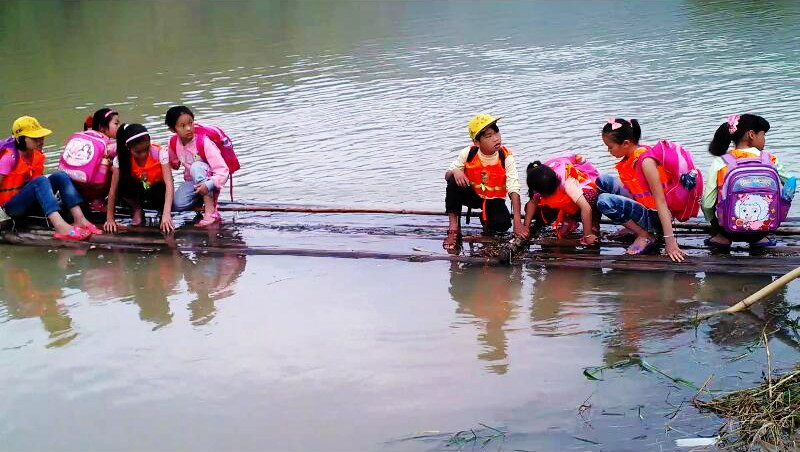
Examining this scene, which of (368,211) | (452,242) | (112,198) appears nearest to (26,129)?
(112,198)

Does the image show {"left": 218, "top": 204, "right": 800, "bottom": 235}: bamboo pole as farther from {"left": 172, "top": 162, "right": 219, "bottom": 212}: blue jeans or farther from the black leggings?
{"left": 172, "top": 162, "right": 219, "bottom": 212}: blue jeans

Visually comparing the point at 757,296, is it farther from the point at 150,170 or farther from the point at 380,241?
the point at 150,170

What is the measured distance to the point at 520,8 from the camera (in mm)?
A: 20406

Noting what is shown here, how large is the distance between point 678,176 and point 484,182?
119cm

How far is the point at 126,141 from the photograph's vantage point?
20.1ft

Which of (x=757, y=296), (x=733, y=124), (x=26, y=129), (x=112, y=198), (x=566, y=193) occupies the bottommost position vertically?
(x=757, y=296)

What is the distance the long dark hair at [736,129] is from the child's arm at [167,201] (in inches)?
138

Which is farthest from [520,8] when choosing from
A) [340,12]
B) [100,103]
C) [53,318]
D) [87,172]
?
[53,318]

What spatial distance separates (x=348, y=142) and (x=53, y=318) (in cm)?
480

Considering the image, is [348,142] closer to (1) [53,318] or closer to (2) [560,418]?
→ (1) [53,318]

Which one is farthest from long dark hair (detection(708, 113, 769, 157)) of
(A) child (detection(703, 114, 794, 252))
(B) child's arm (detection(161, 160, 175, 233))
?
A: (B) child's arm (detection(161, 160, 175, 233))

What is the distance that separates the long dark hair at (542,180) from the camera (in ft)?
17.3

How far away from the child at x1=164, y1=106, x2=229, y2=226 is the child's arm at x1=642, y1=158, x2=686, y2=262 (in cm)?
282

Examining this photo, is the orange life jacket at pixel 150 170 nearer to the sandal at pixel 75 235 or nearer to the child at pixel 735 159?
the sandal at pixel 75 235
